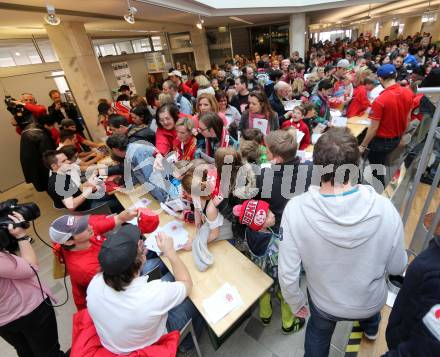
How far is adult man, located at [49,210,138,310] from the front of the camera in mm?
1466

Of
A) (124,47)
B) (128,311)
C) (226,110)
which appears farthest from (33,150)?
(124,47)

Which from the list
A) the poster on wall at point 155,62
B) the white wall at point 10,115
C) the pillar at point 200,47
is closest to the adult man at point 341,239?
the white wall at point 10,115

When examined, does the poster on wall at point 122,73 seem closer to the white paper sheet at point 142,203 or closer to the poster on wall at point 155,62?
the poster on wall at point 155,62

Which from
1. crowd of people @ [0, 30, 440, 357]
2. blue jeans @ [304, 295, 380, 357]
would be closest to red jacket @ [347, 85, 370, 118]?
crowd of people @ [0, 30, 440, 357]

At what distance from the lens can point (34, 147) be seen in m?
3.70

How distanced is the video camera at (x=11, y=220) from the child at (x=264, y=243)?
4.61 feet

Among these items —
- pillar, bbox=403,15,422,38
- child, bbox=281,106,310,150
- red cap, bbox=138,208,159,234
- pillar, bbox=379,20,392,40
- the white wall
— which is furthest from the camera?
pillar, bbox=379,20,392,40

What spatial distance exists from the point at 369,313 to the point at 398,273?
0.87ft

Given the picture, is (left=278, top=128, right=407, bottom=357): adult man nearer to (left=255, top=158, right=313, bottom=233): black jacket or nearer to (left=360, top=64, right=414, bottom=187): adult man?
(left=255, top=158, right=313, bottom=233): black jacket

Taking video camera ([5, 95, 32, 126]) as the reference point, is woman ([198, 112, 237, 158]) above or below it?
below

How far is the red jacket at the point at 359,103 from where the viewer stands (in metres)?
4.12

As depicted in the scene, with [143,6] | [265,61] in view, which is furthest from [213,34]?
[143,6]

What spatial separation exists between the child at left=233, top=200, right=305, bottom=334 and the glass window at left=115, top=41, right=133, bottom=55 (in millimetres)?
10101

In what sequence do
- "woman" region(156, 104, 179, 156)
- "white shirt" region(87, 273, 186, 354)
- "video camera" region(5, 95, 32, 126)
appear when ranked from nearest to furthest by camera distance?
"white shirt" region(87, 273, 186, 354)
"woman" region(156, 104, 179, 156)
"video camera" region(5, 95, 32, 126)
